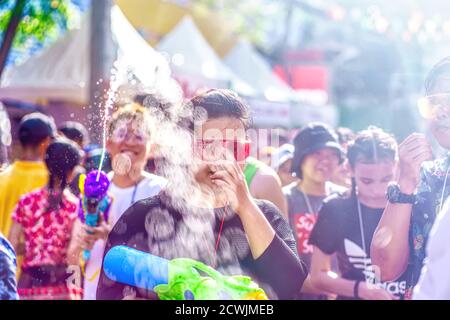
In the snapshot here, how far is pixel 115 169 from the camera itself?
3.85 metres

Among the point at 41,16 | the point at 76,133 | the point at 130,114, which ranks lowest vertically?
the point at 130,114

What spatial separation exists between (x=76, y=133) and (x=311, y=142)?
5.74 ft

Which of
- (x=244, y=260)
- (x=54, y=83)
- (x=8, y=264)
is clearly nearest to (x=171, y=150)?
(x=244, y=260)

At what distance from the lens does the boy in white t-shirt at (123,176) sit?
351 cm

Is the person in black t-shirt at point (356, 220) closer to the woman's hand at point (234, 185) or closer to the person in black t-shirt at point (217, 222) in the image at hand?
the person in black t-shirt at point (217, 222)

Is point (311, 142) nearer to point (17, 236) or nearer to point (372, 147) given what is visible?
point (372, 147)

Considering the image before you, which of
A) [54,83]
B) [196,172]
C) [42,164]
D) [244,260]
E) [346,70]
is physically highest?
[346,70]

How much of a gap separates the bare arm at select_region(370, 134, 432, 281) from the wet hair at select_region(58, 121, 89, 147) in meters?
2.55

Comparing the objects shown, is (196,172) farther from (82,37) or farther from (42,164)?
(82,37)

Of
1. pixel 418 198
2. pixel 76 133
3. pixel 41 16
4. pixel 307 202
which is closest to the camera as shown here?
pixel 418 198

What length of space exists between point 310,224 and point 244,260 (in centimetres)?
197

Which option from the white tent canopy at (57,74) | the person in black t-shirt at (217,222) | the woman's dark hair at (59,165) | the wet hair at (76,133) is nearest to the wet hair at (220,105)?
the person in black t-shirt at (217,222)

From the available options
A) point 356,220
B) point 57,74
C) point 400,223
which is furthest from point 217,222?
point 57,74

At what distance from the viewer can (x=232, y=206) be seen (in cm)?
252
